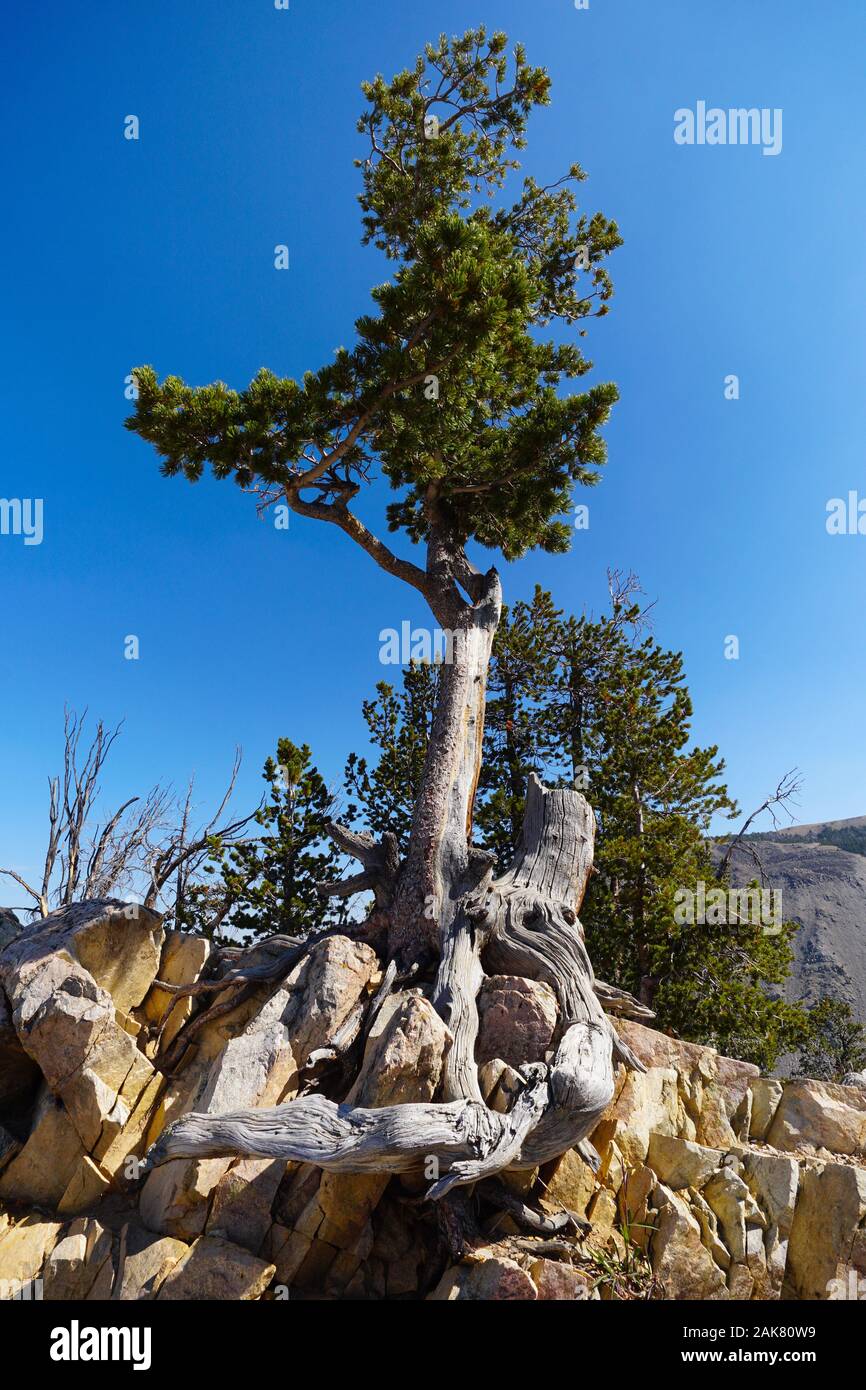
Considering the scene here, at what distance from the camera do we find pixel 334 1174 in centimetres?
528

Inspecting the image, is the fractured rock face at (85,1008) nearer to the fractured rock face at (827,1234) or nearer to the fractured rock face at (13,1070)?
the fractured rock face at (13,1070)

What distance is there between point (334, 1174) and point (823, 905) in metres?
61.0

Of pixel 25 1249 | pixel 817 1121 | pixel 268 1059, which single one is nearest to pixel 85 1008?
pixel 25 1249

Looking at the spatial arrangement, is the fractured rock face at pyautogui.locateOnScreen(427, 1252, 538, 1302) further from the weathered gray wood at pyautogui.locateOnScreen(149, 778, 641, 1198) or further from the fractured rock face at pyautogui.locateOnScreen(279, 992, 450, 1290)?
the fractured rock face at pyautogui.locateOnScreen(279, 992, 450, 1290)

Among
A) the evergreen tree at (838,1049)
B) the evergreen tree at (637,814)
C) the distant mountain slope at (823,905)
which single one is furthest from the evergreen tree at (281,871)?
the distant mountain slope at (823,905)

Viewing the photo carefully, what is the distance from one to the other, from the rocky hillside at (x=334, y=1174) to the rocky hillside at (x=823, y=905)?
39.0 metres

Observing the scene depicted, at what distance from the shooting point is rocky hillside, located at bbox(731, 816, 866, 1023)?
4622 cm

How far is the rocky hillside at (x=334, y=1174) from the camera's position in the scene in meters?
5.00

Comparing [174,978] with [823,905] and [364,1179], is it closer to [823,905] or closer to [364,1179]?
[364,1179]

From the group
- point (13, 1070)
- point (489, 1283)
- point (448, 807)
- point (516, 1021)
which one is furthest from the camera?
point (448, 807)
